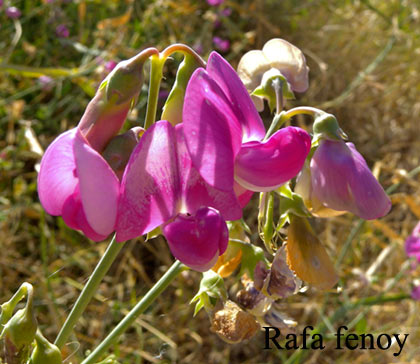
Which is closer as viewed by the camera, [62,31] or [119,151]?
[119,151]

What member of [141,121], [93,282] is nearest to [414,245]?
[141,121]

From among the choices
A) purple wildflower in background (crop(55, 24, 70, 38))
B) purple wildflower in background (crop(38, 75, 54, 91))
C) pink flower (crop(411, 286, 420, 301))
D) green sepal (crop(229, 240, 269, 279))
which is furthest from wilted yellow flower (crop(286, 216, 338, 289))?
purple wildflower in background (crop(55, 24, 70, 38))

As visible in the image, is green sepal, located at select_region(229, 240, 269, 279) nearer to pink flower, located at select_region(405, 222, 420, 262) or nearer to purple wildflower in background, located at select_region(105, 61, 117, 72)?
pink flower, located at select_region(405, 222, 420, 262)

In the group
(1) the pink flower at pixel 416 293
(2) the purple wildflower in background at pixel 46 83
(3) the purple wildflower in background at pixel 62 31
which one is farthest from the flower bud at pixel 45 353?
(3) the purple wildflower in background at pixel 62 31

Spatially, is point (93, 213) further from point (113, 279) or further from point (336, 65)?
point (336, 65)

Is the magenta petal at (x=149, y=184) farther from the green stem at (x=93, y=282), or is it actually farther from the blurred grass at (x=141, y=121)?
the blurred grass at (x=141, y=121)

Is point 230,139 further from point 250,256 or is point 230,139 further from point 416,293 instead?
point 416,293
